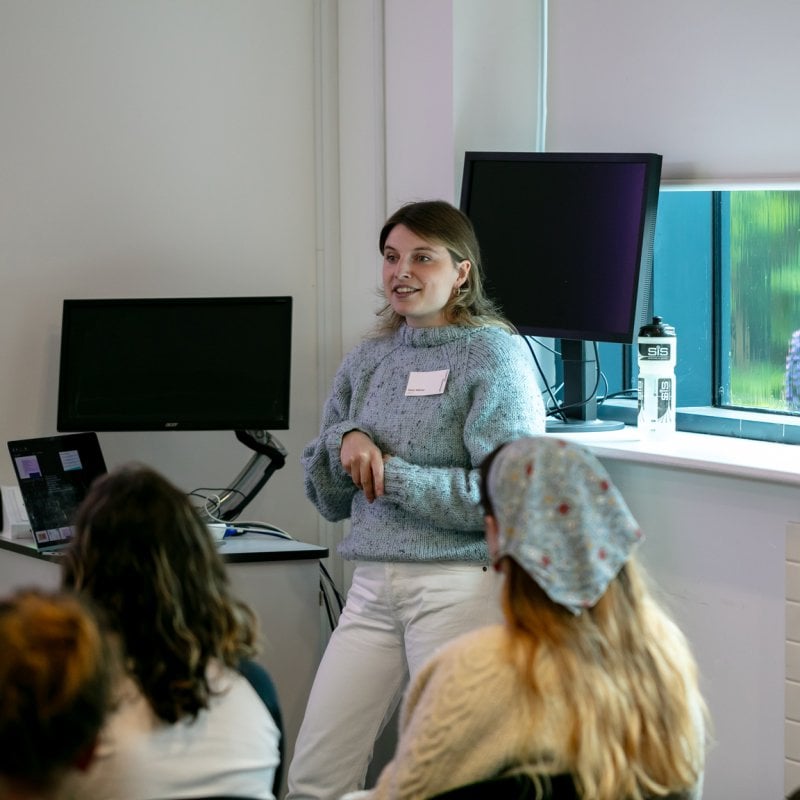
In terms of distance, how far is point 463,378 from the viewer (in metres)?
2.53

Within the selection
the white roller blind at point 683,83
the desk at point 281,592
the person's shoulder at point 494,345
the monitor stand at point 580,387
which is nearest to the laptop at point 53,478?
the desk at point 281,592

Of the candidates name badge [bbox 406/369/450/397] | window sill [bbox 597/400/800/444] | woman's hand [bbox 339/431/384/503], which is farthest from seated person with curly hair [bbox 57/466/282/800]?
window sill [bbox 597/400/800/444]

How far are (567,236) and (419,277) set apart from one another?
1.89ft

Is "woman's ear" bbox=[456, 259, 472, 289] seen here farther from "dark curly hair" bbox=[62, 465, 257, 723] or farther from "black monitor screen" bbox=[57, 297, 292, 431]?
"dark curly hair" bbox=[62, 465, 257, 723]

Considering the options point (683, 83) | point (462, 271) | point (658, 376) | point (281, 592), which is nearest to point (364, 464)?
point (462, 271)

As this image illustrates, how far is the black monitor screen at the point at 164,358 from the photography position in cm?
316

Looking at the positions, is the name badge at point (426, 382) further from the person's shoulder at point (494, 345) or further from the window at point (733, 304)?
the window at point (733, 304)

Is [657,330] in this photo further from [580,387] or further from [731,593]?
[731,593]

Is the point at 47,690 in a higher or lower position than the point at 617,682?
higher

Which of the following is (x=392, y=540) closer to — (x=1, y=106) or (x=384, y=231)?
(x=384, y=231)

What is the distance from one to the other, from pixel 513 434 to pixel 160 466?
57.8 inches

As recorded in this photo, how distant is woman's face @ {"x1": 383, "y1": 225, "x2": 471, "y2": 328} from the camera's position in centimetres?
259

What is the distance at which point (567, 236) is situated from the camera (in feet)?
9.81

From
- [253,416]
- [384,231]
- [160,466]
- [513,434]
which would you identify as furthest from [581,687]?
[160,466]
